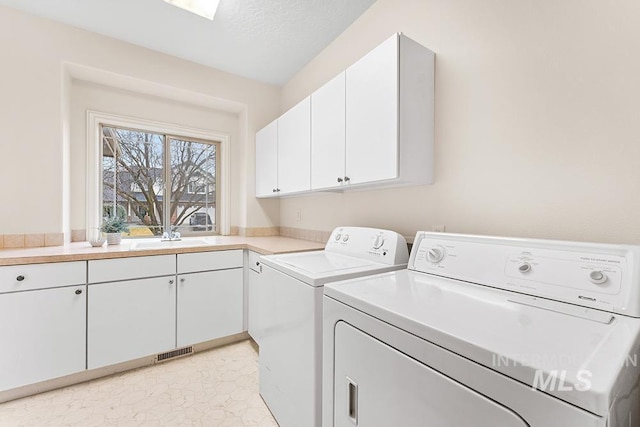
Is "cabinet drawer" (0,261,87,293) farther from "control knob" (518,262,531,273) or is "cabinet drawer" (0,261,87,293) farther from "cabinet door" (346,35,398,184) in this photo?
"control knob" (518,262,531,273)

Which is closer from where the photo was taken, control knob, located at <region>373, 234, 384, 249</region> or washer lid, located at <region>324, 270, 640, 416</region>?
washer lid, located at <region>324, 270, 640, 416</region>

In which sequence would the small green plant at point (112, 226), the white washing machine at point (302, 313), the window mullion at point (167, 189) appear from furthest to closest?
the window mullion at point (167, 189) < the small green plant at point (112, 226) < the white washing machine at point (302, 313)

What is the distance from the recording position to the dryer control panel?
772mm

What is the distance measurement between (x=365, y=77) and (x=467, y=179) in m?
0.80

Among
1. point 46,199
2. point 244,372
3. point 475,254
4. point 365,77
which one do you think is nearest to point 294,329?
point 475,254

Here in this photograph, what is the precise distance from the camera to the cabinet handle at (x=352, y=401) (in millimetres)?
940

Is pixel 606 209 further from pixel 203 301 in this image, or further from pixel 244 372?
pixel 203 301

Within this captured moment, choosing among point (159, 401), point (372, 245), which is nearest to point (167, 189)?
point (159, 401)

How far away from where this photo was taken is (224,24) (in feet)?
6.91

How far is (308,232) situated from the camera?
2652 millimetres

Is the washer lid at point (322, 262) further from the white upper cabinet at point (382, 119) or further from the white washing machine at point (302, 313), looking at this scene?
the white upper cabinet at point (382, 119)

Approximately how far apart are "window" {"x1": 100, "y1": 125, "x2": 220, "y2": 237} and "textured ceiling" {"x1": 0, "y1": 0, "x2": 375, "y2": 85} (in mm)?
858

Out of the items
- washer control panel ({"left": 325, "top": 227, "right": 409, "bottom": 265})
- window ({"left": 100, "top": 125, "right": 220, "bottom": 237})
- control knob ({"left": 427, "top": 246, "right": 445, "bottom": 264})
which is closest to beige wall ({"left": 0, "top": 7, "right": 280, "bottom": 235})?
window ({"left": 100, "top": 125, "right": 220, "bottom": 237})

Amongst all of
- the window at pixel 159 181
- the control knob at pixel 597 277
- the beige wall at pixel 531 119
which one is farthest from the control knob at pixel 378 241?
the window at pixel 159 181
